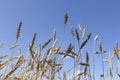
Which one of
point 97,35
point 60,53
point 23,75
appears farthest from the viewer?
point 97,35

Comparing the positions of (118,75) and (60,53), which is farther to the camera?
(118,75)

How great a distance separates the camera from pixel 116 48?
9.77ft

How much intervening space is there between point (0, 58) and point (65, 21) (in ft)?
2.44

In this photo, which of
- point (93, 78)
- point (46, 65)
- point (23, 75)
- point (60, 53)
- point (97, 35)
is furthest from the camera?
point (97, 35)

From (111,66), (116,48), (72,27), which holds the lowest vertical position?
(111,66)

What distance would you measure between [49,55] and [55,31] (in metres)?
0.42

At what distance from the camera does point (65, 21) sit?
8.05ft

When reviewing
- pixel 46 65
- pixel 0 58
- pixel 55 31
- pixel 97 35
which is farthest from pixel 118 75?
pixel 0 58

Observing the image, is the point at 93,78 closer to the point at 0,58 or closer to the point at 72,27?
the point at 72,27

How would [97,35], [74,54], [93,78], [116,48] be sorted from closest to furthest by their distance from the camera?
[74,54] < [93,78] < [116,48] < [97,35]

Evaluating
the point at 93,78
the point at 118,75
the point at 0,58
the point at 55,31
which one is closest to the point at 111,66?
the point at 118,75

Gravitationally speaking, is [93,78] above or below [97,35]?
below

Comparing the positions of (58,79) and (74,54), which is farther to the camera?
(58,79)

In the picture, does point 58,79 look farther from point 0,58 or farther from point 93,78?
point 0,58
